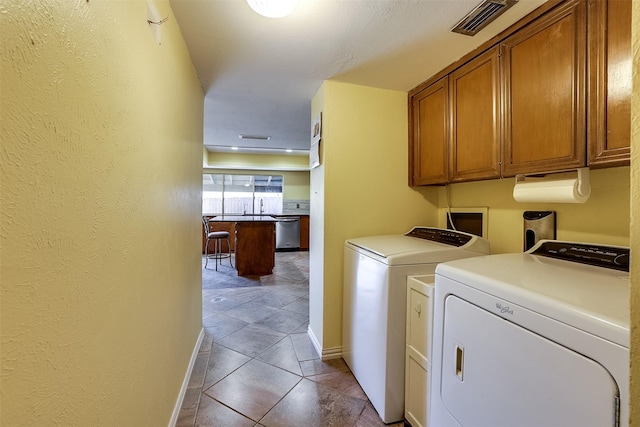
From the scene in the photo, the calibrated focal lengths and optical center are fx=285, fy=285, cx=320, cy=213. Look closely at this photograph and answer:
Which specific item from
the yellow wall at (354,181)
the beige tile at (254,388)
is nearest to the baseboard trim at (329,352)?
the yellow wall at (354,181)

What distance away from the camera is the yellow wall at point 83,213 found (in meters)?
0.48

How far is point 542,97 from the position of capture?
1.34 meters

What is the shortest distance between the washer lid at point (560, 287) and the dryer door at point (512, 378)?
0.09 metres

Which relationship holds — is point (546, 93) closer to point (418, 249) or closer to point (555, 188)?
point (555, 188)

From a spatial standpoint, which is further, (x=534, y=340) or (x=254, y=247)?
(x=254, y=247)

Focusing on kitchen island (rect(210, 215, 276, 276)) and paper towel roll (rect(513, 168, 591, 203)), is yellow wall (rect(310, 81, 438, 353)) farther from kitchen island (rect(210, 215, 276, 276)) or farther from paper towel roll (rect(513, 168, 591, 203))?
kitchen island (rect(210, 215, 276, 276))

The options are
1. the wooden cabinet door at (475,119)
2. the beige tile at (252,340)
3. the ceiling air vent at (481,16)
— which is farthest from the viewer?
the beige tile at (252,340)

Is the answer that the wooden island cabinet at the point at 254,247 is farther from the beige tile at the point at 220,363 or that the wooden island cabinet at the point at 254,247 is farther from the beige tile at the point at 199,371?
the beige tile at the point at 199,371

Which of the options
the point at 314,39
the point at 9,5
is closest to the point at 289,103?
the point at 314,39

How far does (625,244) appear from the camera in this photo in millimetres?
1244

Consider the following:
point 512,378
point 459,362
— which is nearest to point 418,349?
point 459,362

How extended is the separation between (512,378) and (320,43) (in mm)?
1784

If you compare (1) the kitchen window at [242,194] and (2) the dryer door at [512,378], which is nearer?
(2) the dryer door at [512,378]

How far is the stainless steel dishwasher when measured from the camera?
21.8 feet
